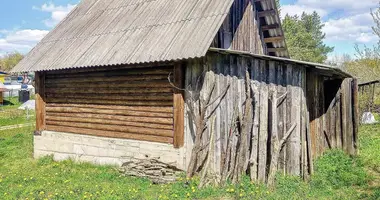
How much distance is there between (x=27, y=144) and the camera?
12.5m

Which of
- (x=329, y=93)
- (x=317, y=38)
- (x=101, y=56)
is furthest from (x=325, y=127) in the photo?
(x=317, y=38)

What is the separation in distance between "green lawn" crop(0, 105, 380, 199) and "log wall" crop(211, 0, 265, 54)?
3.49m

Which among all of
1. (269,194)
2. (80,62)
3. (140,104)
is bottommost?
(269,194)

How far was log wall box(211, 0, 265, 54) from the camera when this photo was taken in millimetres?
8422

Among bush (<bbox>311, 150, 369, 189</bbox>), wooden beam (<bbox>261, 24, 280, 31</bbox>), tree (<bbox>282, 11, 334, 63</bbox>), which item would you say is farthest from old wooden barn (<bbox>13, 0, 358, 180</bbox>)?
tree (<bbox>282, 11, 334, 63</bbox>)

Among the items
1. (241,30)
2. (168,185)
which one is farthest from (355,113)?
(168,185)

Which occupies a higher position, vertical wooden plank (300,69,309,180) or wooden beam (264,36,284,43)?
wooden beam (264,36,284,43)

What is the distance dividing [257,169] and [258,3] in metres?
5.89

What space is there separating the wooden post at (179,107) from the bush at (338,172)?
9.93ft

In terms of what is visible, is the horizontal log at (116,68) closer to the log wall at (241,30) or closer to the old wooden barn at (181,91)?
the old wooden barn at (181,91)

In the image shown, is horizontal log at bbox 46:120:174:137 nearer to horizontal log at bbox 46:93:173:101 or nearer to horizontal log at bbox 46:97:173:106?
horizontal log at bbox 46:97:173:106

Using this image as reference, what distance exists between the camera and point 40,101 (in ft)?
33.0

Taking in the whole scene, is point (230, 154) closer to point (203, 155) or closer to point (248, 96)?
point (203, 155)

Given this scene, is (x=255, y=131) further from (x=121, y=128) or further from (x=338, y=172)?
(x=121, y=128)
